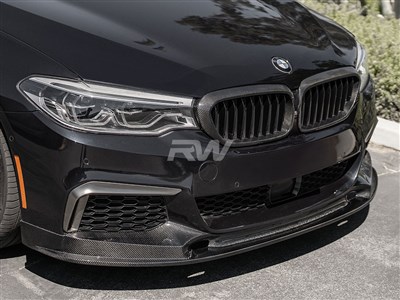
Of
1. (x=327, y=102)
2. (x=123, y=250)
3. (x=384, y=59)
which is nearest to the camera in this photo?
(x=123, y=250)

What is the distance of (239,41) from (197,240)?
3.24 feet

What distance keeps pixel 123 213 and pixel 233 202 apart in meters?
0.51

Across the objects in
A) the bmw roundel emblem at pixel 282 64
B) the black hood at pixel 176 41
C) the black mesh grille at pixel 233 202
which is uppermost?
the black hood at pixel 176 41

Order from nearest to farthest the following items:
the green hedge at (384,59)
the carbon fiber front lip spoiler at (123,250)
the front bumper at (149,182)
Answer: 1. the front bumper at (149,182)
2. the carbon fiber front lip spoiler at (123,250)
3. the green hedge at (384,59)

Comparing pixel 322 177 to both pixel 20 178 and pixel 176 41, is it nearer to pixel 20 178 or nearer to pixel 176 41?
pixel 176 41

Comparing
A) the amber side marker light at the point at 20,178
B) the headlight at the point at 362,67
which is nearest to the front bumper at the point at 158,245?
the amber side marker light at the point at 20,178

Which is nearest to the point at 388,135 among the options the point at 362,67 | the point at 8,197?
the point at 362,67

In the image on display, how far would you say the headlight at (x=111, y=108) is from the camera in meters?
3.00

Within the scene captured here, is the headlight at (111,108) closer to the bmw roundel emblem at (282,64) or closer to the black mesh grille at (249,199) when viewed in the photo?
the black mesh grille at (249,199)

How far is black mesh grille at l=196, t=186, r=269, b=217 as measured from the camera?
320 cm

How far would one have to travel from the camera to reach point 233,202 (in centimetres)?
328

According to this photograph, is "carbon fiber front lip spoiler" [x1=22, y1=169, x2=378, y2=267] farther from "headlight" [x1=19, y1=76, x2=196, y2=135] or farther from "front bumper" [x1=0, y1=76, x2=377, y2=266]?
"headlight" [x1=19, y1=76, x2=196, y2=135]

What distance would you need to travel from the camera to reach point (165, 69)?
3133mm

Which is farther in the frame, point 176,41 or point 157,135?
point 176,41
